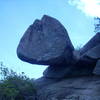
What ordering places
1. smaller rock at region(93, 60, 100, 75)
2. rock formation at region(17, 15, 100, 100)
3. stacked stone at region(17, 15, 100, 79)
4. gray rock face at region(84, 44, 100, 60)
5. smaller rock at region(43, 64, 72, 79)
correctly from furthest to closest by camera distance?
1. smaller rock at region(43, 64, 72, 79)
2. stacked stone at region(17, 15, 100, 79)
3. gray rock face at region(84, 44, 100, 60)
4. rock formation at region(17, 15, 100, 100)
5. smaller rock at region(93, 60, 100, 75)

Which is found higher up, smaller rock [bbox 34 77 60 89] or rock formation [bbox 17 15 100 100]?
rock formation [bbox 17 15 100 100]

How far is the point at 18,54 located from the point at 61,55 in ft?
6.75

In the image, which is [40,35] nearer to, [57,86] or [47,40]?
[47,40]

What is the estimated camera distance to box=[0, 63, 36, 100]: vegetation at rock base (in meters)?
13.9

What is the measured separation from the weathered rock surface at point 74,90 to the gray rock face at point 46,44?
3.33 ft

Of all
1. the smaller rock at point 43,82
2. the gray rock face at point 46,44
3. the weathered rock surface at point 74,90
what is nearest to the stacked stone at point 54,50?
the gray rock face at point 46,44

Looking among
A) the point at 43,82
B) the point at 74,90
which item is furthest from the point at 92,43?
the point at 74,90

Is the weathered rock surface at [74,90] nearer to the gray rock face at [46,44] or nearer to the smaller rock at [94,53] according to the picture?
the smaller rock at [94,53]

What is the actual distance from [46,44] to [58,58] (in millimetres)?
1015

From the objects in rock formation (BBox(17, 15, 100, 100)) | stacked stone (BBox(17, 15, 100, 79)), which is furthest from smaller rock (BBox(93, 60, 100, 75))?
stacked stone (BBox(17, 15, 100, 79))

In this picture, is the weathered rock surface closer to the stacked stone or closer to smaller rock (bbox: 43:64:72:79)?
smaller rock (bbox: 43:64:72:79)

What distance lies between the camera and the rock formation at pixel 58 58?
13773 mm

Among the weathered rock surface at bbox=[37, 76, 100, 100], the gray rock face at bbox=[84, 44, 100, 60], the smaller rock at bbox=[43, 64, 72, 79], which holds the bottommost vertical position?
the weathered rock surface at bbox=[37, 76, 100, 100]

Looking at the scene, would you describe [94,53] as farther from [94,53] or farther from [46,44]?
[46,44]
